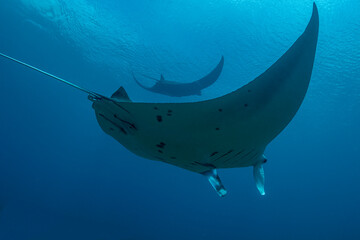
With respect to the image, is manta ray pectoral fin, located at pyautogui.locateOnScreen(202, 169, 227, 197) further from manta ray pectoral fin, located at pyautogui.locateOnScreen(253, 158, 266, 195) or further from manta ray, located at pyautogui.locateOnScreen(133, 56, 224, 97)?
manta ray, located at pyautogui.locateOnScreen(133, 56, 224, 97)

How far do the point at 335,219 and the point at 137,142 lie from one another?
2895 centimetres

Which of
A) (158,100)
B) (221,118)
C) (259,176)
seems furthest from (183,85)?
(158,100)

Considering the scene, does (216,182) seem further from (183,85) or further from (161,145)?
(183,85)

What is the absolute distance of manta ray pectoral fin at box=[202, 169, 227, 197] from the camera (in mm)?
2160

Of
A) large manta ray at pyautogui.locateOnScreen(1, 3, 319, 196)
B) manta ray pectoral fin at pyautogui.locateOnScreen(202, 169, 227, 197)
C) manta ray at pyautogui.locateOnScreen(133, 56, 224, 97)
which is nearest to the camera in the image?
large manta ray at pyautogui.locateOnScreen(1, 3, 319, 196)

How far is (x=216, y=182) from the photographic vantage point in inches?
87.0

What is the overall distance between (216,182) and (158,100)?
40.5 feet

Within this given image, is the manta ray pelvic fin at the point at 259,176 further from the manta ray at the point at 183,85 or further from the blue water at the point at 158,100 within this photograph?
the blue water at the point at 158,100

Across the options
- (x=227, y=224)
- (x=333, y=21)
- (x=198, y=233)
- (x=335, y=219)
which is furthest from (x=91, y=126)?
(x=335, y=219)

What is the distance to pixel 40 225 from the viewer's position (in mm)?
21797

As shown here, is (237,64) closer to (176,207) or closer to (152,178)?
(152,178)

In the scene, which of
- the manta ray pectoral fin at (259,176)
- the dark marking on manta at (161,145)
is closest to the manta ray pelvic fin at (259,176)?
the manta ray pectoral fin at (259,176)

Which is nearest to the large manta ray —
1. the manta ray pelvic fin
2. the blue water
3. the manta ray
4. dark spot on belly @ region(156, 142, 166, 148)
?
dark spot on belly @ region(156, 142, 166, 148)

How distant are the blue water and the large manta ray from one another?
7.23 metres
